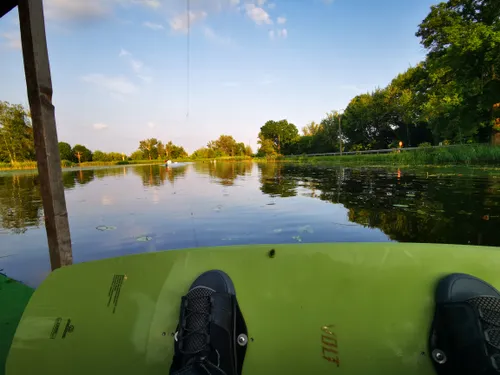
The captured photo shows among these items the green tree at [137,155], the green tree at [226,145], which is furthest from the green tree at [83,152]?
the green tree at [226,145]

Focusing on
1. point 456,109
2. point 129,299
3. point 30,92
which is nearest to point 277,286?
point 129,299

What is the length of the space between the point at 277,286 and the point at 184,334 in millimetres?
481

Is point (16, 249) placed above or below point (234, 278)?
below

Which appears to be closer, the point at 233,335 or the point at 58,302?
the point at 233,335

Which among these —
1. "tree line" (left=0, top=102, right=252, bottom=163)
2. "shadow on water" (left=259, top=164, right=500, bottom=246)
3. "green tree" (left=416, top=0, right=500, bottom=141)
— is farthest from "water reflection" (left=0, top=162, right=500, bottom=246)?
"tree line" (left=0, top=102, right=252, bottom=163)

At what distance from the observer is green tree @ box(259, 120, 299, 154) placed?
73.7m

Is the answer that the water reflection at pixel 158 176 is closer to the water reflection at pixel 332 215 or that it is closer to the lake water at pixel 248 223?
the water reflection at pixel 332 215

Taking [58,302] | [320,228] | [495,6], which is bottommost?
[320,228]

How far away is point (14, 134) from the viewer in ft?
125

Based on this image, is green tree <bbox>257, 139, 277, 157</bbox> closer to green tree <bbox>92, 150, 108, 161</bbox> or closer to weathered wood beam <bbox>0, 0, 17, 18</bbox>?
green tree <bbox>92, 150, 108, 161</bbox>

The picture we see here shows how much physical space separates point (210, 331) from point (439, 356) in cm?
100

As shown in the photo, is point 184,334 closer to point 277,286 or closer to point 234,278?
point 234,278

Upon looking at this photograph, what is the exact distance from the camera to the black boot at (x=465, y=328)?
100cm

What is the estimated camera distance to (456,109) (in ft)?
57.8
